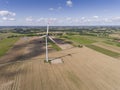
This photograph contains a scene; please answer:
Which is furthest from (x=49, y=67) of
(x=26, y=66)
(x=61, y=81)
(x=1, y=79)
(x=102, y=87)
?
(x=102, y=87)

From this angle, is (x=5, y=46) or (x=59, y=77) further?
(x=5, y=46)

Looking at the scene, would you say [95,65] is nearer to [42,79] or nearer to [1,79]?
[42,79]

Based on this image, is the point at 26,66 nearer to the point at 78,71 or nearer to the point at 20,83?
the point at 20,83

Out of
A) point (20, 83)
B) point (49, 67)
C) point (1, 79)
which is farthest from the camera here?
point (49, 67)

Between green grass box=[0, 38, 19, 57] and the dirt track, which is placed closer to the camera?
the dirt track

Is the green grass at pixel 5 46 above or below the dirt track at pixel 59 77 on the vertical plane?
below

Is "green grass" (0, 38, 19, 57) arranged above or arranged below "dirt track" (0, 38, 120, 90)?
below

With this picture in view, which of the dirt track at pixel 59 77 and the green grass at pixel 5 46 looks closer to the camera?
the dirt track at pixel 59 77

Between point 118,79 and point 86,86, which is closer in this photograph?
point 86,86

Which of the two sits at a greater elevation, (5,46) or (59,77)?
(59,77)

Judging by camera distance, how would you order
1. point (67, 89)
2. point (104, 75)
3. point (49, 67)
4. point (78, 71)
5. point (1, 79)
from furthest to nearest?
point (49, 67) < point (78, 71) < point (104, 75) < point (1, 79) < point (67, 89)
